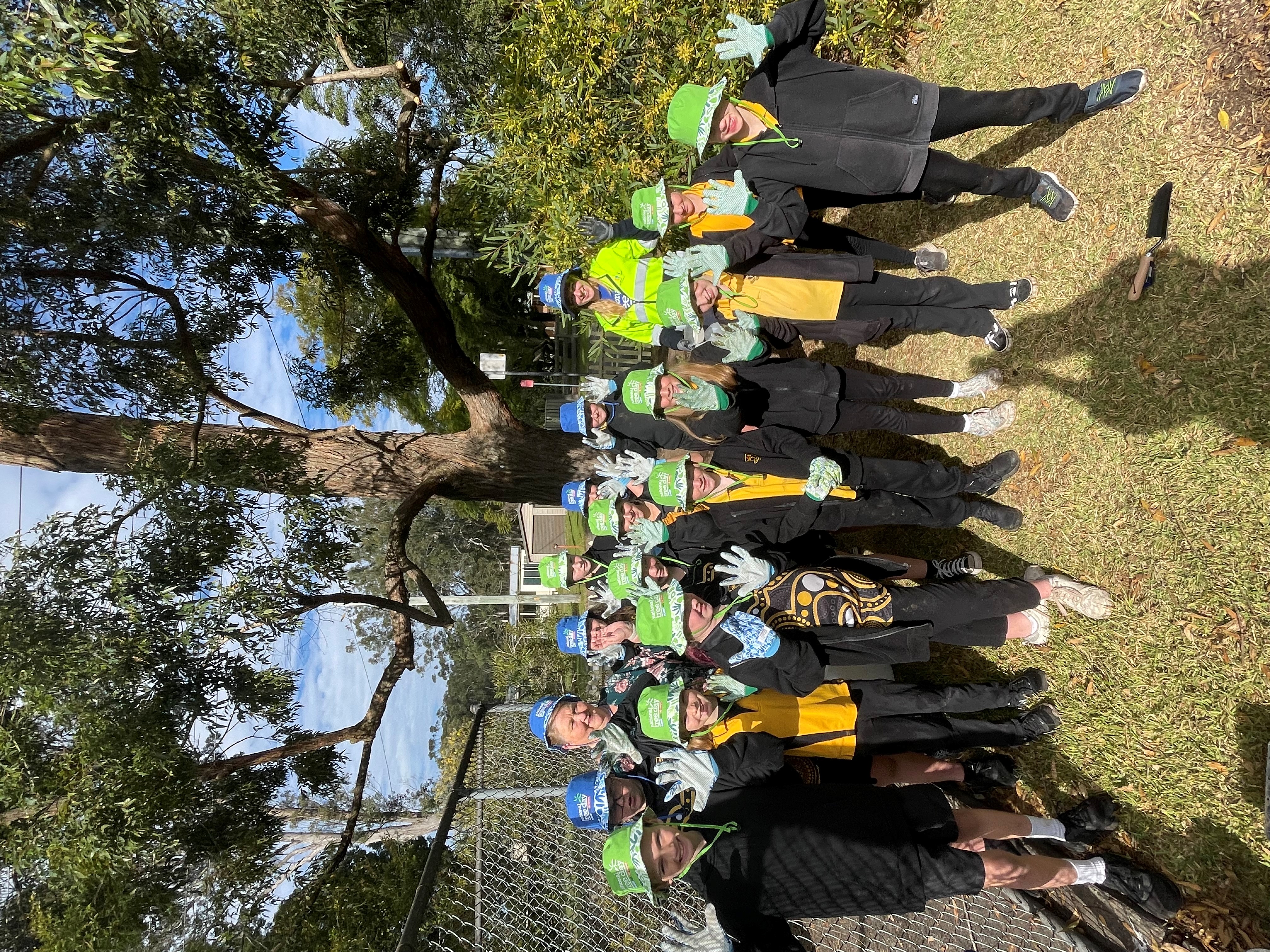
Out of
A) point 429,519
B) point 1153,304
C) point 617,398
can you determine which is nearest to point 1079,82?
point 1153,304

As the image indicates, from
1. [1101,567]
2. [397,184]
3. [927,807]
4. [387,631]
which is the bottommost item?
[387,631]

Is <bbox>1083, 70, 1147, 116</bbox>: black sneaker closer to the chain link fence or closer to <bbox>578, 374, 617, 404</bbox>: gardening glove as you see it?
<bbox>578, 374, 617, 404</bbox>: gardening glove

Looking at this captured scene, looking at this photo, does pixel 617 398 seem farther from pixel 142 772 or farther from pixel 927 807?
pixel 142 772

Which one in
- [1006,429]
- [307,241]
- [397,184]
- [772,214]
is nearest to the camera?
[772,214]

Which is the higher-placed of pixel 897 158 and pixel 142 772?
pixel 897 158

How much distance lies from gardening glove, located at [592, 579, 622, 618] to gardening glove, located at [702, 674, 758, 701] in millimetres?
1054

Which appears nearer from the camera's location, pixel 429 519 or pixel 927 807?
pixel 927 807

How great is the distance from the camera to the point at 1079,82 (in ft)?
13.2

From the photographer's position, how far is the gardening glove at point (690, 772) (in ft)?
9.70

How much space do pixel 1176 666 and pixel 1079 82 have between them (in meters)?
3.54

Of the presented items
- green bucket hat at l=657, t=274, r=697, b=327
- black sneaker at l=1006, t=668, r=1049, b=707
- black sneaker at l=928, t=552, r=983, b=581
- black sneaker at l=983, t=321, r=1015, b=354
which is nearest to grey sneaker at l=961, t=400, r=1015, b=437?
black sneaker at l=983, t=321, r=1015, b=354

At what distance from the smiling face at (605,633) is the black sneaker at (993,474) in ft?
7.39

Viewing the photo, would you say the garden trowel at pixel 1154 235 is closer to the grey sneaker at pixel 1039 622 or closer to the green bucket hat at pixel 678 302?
the grey sneaker at pixel 1039 622

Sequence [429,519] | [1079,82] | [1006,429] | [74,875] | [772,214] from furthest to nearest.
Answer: [429,519]
[1006,429]
[1079,82]
[772,214]
[74,875]
